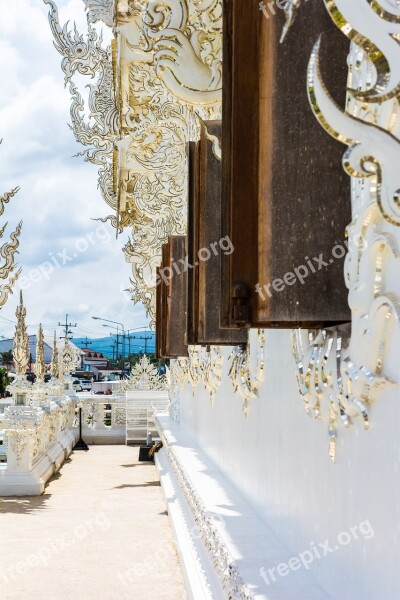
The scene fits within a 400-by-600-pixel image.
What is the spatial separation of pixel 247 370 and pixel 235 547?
77 cm

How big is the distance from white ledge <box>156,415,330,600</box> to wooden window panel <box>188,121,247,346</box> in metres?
0.63

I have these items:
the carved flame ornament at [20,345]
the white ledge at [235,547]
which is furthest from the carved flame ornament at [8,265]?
the white ledge at [235,547]

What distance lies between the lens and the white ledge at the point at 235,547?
1.84m

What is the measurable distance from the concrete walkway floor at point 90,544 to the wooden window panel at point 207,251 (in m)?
1.84

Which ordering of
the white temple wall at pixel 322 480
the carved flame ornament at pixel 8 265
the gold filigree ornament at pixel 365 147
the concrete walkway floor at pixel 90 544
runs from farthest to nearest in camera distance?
A: the carved flame ornament at pixel 8 265 < the concrete walkway floor at pixel 90 544 < the white temple wall at pixel 322 480 < the gold filigree ornament at pixel 365 147

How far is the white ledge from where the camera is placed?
184 cm

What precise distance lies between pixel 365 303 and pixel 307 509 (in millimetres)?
805

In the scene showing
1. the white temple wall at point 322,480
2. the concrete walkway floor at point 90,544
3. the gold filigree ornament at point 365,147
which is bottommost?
the concrete walkway floor at point 90,544

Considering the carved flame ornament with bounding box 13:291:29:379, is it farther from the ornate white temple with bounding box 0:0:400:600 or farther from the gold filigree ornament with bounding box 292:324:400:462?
the gold filigree ornament with bounding box 292:324:400:462

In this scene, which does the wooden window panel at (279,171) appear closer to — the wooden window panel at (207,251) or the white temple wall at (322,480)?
the white temple wall at (322,480)

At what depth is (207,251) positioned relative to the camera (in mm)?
2898

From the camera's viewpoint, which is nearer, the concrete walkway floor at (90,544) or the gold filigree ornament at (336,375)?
the gold filigree ornament at (336,375)

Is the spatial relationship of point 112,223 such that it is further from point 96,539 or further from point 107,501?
point 96,539

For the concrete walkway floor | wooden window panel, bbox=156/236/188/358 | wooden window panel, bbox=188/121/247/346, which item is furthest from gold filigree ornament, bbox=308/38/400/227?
wooden window panel, bbox=156/236/188/358
